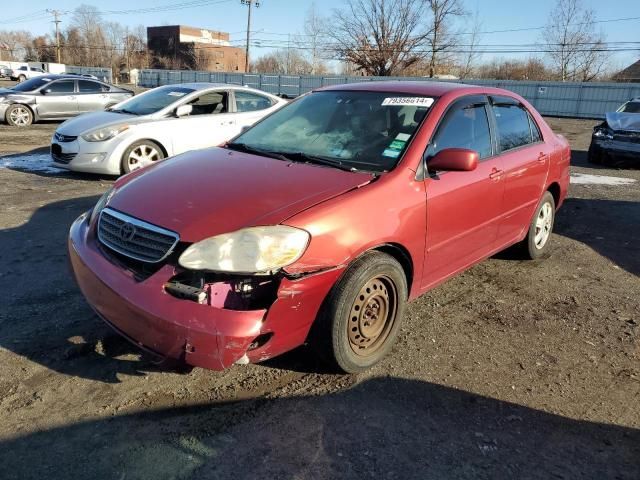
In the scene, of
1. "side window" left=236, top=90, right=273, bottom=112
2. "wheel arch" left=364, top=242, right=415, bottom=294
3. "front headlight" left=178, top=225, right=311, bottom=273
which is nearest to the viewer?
"front headlight" left=178, top=225, right=311, bottom=273

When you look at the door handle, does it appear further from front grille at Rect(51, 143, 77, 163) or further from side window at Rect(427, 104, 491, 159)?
front grille at Rect(51, 143, 77, 163)

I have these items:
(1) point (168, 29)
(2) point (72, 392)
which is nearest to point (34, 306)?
(2) point (72, 392)

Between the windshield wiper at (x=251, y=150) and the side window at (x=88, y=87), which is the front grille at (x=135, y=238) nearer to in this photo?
the windshield wiper at (x=251, y=150)

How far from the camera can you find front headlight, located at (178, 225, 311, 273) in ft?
8.21

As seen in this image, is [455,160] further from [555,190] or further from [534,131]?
[555,190]

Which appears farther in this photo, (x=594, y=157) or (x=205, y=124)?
(x=594, y=157)

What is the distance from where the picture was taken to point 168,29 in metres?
88.9

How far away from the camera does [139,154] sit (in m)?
8.09

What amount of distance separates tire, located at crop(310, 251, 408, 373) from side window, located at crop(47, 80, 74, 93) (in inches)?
602

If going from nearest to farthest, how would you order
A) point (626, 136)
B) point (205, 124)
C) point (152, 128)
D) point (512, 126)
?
point (512, 126)
point (152, 128)
point (205, 124)
point (626, 136)

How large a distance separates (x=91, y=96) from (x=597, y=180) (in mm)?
13911

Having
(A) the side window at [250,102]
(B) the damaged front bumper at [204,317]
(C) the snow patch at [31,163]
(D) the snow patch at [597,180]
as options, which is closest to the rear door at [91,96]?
(C) the snow patch at [31,163]

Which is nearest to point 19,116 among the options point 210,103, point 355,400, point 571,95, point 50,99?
point 50,99

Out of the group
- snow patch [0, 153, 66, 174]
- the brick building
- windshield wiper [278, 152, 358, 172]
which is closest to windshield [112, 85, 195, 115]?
snow patch [0, 153, 66, 174]
